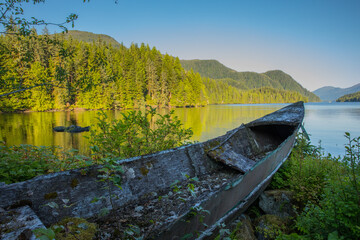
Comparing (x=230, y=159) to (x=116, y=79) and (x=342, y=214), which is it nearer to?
(x=342, y=214)

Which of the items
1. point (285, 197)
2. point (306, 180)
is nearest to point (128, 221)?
point (285, 197)

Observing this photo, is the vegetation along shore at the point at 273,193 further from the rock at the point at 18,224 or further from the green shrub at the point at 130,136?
the rock at the point at 18,224

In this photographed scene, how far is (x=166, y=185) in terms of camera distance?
3162mm

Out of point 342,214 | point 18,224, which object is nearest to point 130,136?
point 18,224

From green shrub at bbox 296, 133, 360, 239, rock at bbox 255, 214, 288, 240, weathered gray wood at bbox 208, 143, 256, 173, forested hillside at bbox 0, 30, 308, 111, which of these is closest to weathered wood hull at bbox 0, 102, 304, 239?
weathered gray wood at bbox 208, 143, 256, 173

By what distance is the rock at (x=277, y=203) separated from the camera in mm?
3543

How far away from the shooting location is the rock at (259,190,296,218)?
139 inches

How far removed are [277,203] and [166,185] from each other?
2296mm

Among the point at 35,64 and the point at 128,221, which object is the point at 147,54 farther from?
the point at 128,221

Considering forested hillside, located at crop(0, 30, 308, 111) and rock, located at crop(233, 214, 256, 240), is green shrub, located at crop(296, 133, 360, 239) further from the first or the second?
forested hillside, located at crop(0, 30, 308, 111)

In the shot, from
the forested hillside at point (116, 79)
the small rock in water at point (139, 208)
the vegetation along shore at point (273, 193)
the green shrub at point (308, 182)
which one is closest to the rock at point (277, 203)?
the vegetation along shore at point (273, 193)

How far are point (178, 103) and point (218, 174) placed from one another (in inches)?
1982

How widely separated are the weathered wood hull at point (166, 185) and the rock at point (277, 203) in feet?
0.90

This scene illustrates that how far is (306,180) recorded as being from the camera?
372 centimetres
